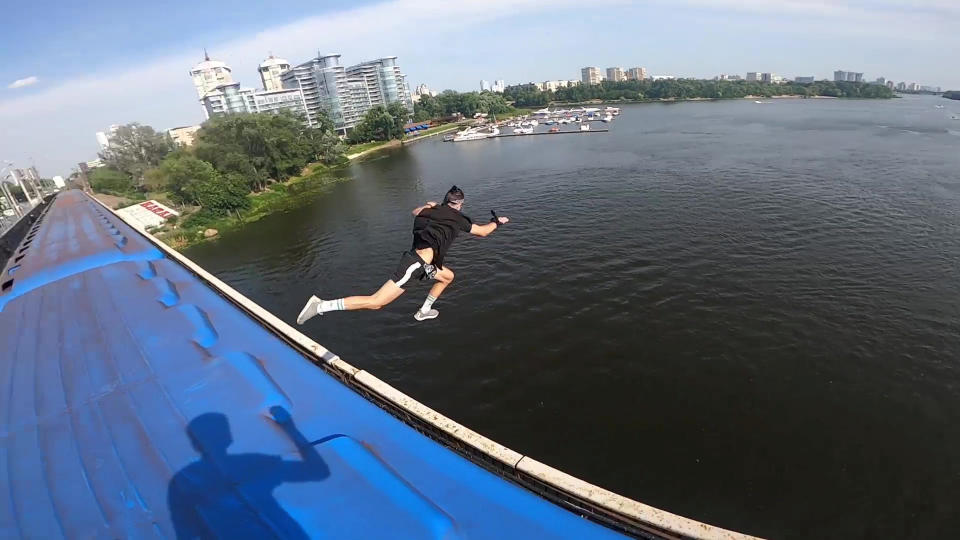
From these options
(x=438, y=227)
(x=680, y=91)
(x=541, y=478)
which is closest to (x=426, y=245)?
(x=438, y=227)

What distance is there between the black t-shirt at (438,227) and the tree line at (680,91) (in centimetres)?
15996

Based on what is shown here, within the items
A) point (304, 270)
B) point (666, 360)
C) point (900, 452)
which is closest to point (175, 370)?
point (666, 360)

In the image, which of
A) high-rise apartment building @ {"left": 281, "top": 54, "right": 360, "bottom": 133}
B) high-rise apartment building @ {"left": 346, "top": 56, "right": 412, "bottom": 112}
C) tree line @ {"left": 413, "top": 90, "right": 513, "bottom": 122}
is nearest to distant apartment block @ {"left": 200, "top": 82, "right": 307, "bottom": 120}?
high-rise apartment building @ {"left": 281, "top": 54, "right": 360, "bottom": 133}

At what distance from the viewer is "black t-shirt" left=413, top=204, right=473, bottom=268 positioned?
22.3 ft

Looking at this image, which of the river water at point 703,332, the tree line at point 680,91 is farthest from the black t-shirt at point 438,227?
the tree line at point 680,91

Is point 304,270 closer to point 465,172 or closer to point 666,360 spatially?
point 666,360

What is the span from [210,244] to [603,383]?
34059mm

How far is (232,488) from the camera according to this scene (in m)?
4.22

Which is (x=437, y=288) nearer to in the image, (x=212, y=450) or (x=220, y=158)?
(x=212, y=450)

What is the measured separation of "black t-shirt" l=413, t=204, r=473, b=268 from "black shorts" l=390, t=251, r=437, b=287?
0.64 ft

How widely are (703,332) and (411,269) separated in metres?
13.4

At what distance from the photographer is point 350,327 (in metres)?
18.7

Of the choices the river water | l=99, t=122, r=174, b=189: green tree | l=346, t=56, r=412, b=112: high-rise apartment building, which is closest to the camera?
the river water

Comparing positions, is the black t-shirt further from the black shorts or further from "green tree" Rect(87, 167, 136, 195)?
"green tree" Rect(87, 167, 136, 195)
